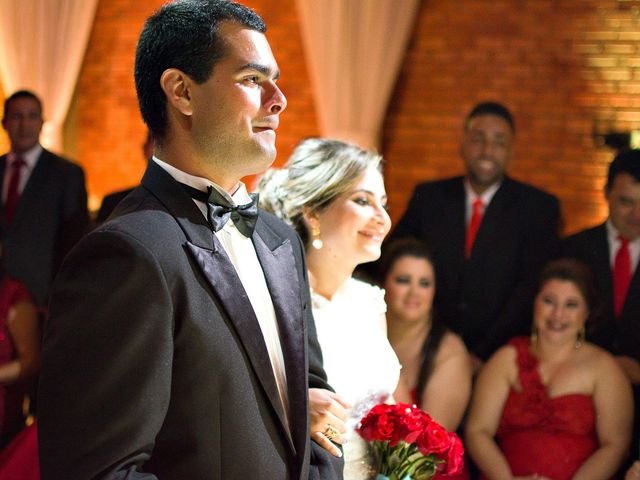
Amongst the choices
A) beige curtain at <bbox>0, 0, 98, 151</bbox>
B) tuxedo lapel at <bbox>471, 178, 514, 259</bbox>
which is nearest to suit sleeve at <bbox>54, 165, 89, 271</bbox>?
beige curtain at <bbox>0, 0, 98, 151</bbox>

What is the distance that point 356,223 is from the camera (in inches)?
108

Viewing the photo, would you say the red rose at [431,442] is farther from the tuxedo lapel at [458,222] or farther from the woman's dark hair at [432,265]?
the tuxedo lapel at [458,222]

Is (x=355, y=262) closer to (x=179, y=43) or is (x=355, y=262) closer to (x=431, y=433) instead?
(x=431, y=433)

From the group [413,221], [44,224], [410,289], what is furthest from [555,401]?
[44,224]

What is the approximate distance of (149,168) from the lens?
1554mm

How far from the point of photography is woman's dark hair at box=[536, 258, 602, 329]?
149 inches

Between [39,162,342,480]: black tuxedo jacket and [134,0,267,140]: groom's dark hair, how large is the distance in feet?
A: 0.38

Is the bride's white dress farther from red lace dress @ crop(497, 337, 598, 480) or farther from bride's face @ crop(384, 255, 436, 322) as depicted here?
red lace dress @ crop(497, 337, 598, 480)

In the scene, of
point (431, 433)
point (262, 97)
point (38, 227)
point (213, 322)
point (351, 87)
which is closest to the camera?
point (213, 322)

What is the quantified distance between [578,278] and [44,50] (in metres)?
4.47

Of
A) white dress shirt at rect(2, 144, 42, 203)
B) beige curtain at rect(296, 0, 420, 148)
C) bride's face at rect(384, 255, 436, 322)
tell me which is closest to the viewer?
bride's face at rect(384, 255, 436, 322)

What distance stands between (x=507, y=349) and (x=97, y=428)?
8.87ft

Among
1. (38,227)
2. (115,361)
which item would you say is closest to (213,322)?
(115,361)

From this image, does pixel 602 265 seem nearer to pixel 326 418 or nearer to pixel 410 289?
pixel 410 289
